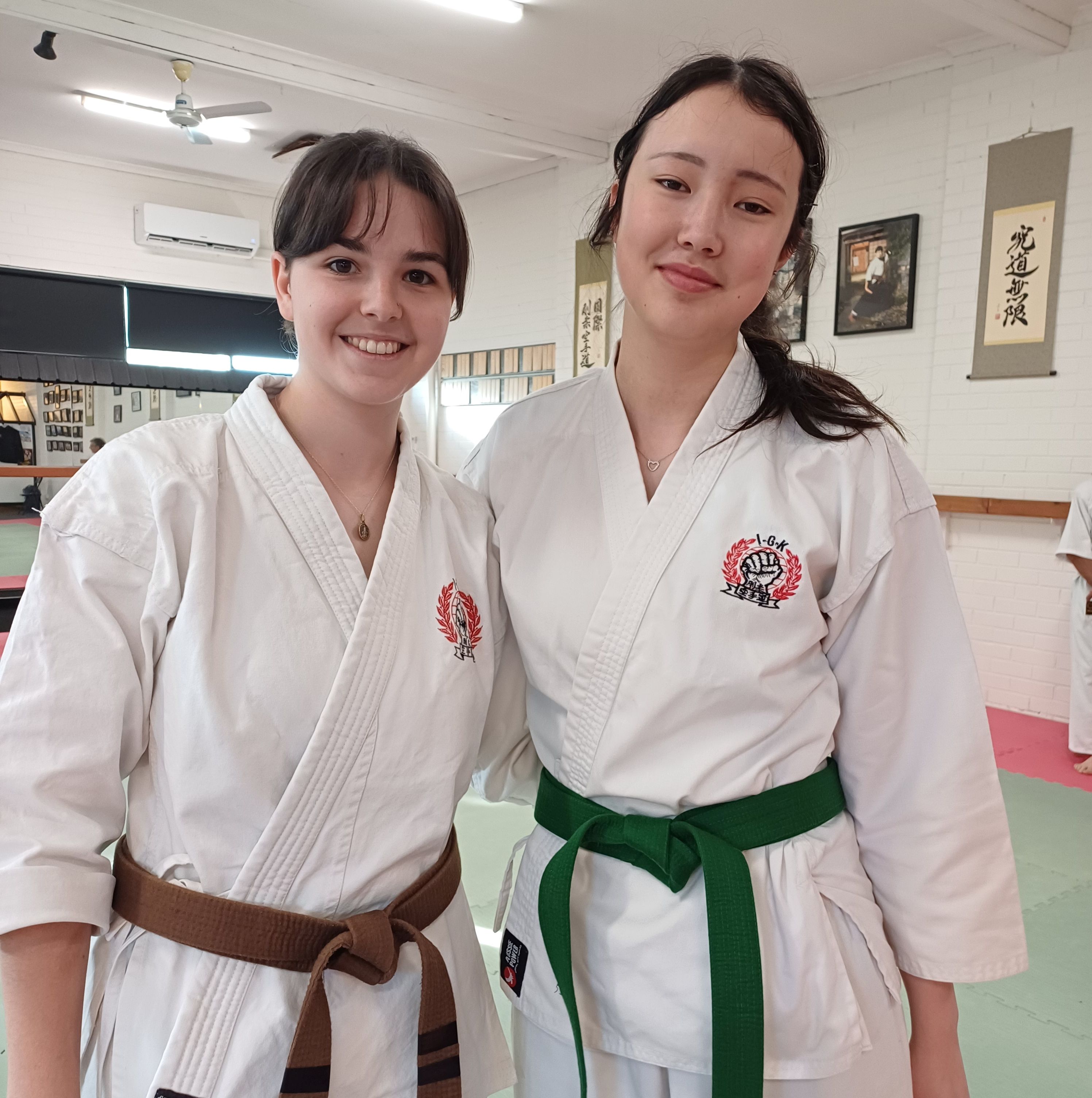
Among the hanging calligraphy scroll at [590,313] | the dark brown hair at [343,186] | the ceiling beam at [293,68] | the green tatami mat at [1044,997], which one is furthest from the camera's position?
the hanging calligraphy scroll at [590,313]

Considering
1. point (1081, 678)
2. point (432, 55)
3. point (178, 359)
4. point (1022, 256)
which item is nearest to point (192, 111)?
point (432, 55)

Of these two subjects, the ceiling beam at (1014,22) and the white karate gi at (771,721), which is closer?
the white karate gi at (771,721)

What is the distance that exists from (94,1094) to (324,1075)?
28 cm

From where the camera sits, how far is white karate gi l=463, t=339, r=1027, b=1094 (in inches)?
41.8

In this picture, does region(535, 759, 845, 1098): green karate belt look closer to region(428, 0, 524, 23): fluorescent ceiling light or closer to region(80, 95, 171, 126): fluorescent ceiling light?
region(428, 0, 524, 23): fluorescent ceiling light

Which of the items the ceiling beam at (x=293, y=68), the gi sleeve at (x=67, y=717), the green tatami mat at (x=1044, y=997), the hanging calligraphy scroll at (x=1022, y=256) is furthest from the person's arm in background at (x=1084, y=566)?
the ceiling beam at (x=293, y=68)

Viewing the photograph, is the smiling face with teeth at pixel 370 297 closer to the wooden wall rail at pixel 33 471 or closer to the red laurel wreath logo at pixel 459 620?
the red laurel wreath logo at pixel 459 620

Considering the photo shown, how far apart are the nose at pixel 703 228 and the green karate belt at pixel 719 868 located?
643mm

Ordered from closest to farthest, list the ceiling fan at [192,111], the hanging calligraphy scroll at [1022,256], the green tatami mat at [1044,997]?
the green tatami mat at [1044,997] → the hanging calligraphy scroll at [1022,256] → the ceiling fan at [192,111]

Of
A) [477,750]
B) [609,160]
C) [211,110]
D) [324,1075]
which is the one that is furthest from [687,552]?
[609,160]

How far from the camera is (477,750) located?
1.22m

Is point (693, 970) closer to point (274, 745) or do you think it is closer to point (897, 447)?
point (274, 745)

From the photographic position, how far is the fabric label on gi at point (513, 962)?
3.90 feet

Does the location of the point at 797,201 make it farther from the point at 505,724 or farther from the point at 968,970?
the point at 968,970
